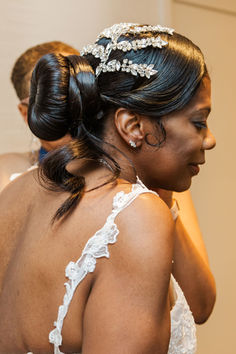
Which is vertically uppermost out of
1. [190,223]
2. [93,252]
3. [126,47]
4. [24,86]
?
[126,47]

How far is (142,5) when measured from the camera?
3.16 meters

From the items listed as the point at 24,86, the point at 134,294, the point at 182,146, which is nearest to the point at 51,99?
the point at 182,146

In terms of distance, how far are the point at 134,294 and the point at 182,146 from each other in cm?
40

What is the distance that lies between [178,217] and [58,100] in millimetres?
664

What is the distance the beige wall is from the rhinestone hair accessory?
2.01m

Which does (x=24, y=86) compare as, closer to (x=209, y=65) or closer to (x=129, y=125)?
(x=129, y=125)

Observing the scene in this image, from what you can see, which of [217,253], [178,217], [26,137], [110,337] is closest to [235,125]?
[217,253]

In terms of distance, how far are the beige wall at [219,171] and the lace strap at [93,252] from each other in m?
2.34

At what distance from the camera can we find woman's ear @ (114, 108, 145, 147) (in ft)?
4.25

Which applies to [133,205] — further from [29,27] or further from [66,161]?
[29,27]

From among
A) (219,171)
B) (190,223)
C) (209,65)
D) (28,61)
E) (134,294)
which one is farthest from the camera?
(219,171)

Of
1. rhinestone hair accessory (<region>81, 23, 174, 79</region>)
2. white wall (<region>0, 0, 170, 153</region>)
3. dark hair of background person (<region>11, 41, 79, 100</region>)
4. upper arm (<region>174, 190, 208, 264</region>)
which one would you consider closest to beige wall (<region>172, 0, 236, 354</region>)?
white wall (<region>0, 0, 170, 153</region>)

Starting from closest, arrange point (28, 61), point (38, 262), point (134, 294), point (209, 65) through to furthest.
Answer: point (134, 294), point (38, 262), point (28, 61), point (209, 65)

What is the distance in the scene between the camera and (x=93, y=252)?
1139mm
